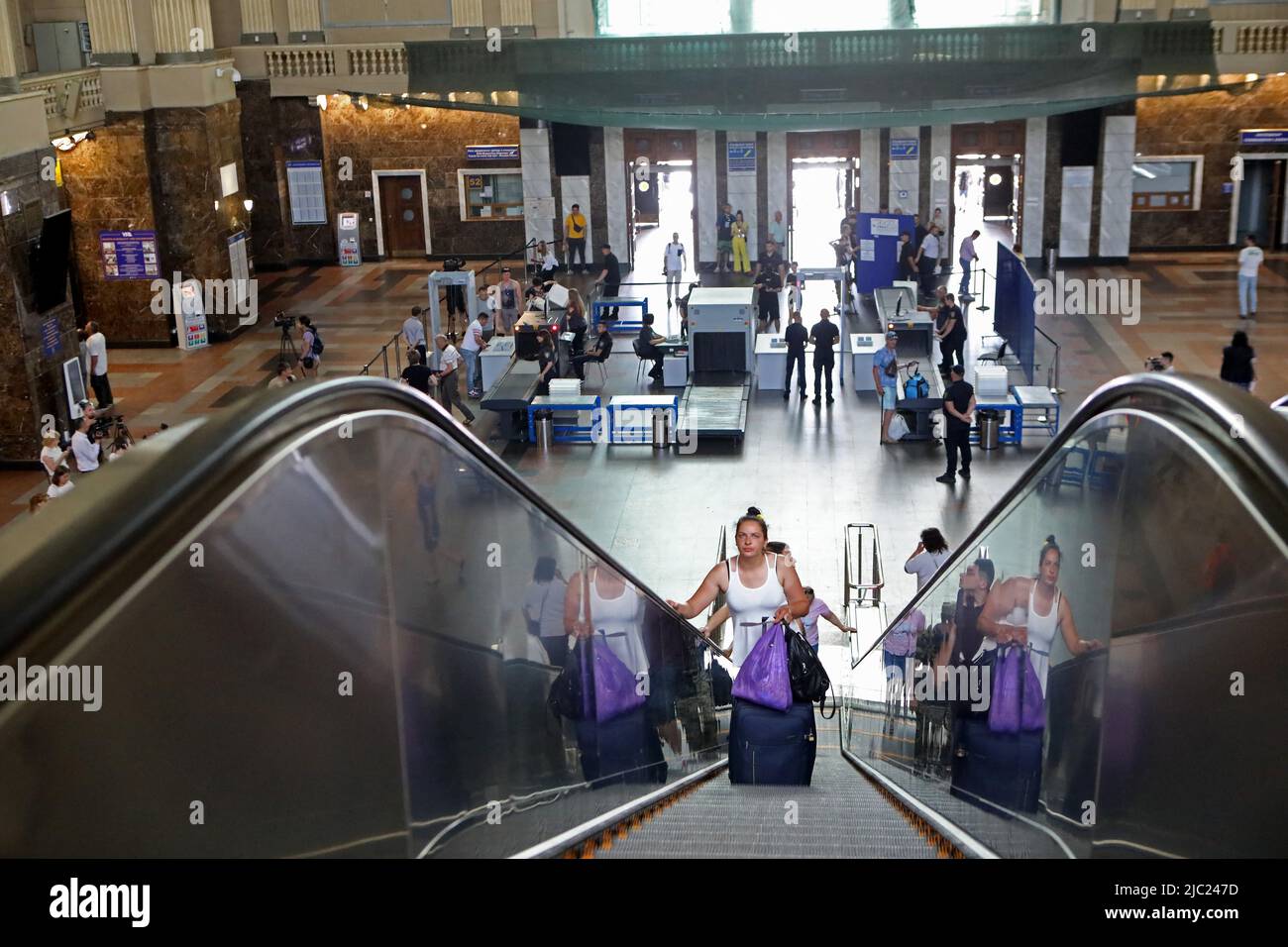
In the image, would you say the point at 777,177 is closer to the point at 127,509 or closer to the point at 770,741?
the point at 770,741

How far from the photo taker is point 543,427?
18.6 m

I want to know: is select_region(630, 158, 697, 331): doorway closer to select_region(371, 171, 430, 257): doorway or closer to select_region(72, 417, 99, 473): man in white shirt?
select_region(371, 171, 430, 257): doorway

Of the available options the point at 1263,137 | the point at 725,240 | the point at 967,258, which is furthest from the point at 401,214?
the point at 1263,137

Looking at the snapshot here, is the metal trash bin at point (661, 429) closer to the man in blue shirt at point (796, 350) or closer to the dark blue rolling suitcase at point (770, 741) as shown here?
the man in blue shirt at point (796, 350)

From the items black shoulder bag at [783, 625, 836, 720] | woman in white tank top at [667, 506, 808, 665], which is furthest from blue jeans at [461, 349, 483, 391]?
black shoulder bag at [783, 625, 836, 720]

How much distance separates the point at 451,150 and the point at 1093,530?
27285mm

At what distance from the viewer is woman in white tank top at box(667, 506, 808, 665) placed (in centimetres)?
750

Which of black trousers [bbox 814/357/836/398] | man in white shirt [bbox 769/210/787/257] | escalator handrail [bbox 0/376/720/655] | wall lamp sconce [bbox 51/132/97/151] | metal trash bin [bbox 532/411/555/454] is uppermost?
wall lamp sconce [bbox 51/132/97/151]

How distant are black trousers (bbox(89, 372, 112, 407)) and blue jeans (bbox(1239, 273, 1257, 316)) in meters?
16.8

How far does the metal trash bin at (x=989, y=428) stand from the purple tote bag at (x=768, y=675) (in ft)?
35.2
